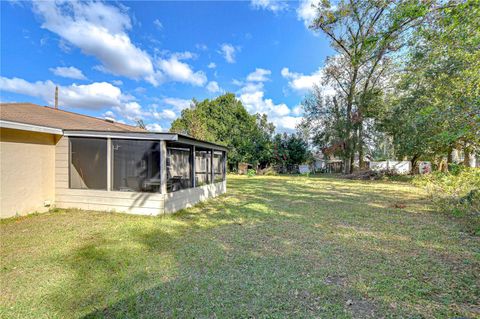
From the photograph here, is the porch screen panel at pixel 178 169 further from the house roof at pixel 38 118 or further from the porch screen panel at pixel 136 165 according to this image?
the house roof at pixel 38 118

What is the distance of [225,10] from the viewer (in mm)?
10875

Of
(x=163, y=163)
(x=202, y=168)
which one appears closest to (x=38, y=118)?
(x=163, y=163)

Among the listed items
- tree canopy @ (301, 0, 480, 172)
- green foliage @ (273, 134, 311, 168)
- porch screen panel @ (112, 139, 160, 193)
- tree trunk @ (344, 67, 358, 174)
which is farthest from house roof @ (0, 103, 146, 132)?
green foliage @ (273, 134, 311, 168)

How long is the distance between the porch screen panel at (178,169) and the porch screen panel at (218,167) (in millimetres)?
2103

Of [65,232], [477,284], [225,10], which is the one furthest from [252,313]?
[225,10]

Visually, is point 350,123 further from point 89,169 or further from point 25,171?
point 25,171

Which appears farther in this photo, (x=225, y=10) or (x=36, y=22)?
(x=225, y=10)

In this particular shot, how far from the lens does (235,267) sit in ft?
10.6

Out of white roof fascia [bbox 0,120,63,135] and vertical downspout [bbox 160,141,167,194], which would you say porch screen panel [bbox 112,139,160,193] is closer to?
vertical downspout [bbox 160,141,167,194]

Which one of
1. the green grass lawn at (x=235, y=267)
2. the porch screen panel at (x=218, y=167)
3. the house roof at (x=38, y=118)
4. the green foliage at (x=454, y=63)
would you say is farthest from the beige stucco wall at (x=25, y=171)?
the green foliage at (x=454, y=63)

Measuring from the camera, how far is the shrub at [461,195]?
489 cm

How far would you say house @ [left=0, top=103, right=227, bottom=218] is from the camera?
556cm

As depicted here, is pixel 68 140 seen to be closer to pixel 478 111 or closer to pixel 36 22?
pixel 36 22

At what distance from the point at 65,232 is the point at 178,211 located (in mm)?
2602
